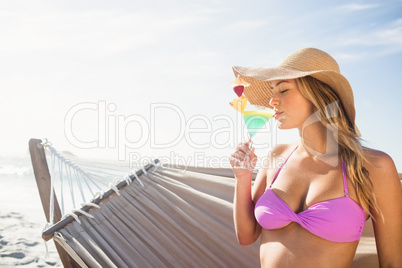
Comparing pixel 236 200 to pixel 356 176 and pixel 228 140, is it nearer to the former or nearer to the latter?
pixel 356 176

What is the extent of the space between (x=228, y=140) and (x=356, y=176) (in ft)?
7.26

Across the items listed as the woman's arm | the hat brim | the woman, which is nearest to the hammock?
the woman

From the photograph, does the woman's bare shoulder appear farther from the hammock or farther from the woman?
the hammock

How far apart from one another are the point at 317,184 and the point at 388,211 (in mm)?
275

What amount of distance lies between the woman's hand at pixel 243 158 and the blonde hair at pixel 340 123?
1.07ft

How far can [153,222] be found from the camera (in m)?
2.50

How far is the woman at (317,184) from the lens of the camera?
1.34 metres

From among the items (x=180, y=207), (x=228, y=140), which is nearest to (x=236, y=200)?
(x=180, y=207)

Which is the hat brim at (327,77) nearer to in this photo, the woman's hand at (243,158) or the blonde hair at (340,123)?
the blonde hair at (340,123)

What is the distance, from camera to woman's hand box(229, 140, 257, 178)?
5.10 feet

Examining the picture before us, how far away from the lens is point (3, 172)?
15016mm

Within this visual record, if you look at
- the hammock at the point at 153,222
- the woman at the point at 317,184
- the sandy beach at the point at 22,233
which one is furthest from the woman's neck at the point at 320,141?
the sandy beach at the point at 22,233

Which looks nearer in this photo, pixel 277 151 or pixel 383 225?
pixel 383 225

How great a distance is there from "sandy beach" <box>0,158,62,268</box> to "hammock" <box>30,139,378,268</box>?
346 millimetres
